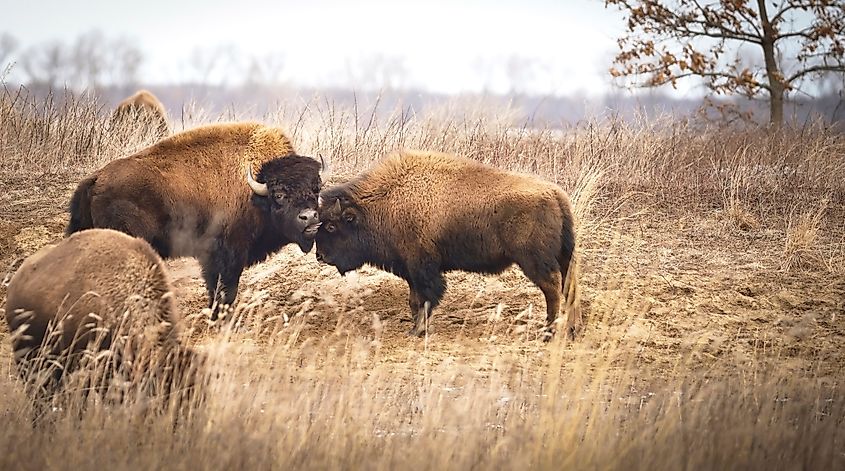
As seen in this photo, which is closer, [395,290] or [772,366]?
[772,366]

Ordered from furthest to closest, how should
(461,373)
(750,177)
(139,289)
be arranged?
(750,177) < (461,373) < (139,289)

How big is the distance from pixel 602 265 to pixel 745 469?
19.0 feet

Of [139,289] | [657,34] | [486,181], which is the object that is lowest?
[139,289]

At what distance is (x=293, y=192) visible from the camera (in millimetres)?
9195

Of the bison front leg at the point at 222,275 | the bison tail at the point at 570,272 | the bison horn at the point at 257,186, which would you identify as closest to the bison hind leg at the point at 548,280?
the bison tail at the point at 570,272

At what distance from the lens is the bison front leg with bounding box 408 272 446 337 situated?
9.18 m

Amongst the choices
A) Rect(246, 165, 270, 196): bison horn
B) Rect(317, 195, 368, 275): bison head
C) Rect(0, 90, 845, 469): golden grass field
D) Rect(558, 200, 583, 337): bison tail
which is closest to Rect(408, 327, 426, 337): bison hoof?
Rect(0, 90, 845, 469): golden grass field

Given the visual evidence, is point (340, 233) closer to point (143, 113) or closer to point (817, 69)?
point (143, 113)

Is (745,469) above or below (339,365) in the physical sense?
above

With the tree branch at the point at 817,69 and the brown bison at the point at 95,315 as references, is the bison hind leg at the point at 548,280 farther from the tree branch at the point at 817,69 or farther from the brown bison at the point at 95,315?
the tree branch at the point at 817,69

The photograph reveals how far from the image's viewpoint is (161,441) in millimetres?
5172

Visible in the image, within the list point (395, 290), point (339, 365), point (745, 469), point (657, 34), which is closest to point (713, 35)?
point (657, 34)

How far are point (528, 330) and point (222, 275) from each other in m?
3.23

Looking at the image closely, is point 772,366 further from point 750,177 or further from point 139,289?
point 750,177
